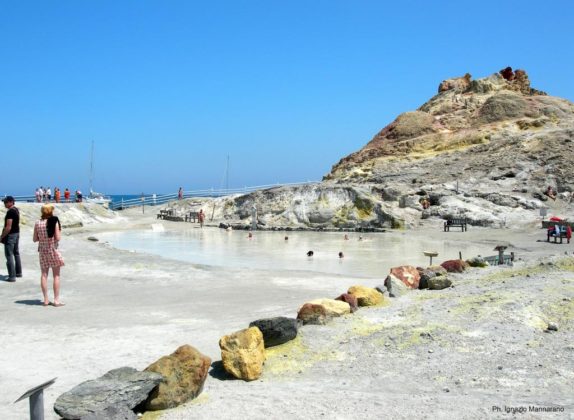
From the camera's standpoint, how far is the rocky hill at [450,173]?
31703mm

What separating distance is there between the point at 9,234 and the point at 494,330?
355 inches

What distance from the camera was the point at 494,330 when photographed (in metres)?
6.15

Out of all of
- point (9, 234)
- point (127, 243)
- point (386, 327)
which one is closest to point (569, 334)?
point (386, 327)

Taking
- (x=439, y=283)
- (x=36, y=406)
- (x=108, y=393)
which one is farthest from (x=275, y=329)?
(x=439, y=283)

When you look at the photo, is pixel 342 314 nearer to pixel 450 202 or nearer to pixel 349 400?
pixel 349 400

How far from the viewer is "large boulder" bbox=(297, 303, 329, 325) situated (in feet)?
22.8

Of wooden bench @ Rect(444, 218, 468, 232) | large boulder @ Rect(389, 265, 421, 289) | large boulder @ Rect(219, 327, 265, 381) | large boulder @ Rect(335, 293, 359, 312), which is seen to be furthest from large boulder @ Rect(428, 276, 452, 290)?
wooden bench @ Rect(444, 218, 468, 232)

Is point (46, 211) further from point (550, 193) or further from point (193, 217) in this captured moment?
point (550, 193)

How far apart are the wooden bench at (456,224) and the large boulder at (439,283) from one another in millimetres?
18611

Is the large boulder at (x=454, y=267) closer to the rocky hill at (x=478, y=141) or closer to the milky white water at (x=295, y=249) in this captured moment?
the milky white water at (x=295, y=249)

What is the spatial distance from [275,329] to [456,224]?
78.1ft

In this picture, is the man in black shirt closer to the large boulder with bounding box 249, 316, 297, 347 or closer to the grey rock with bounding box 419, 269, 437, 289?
the large boulder with bounding box 249, 316, 297, 347

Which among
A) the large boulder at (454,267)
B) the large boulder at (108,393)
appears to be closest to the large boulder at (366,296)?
the large boulder at (454,267)

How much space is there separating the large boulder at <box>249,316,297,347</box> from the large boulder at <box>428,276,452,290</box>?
3858 millimetres
